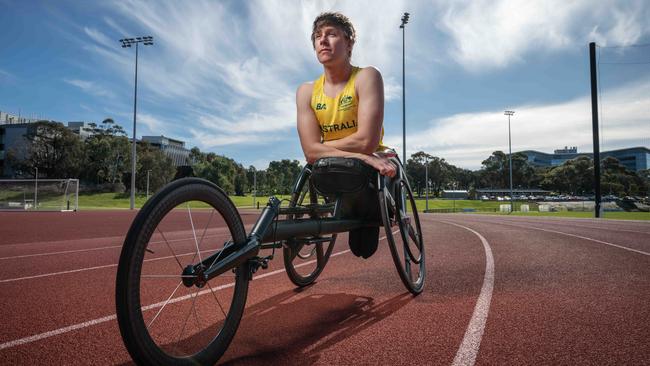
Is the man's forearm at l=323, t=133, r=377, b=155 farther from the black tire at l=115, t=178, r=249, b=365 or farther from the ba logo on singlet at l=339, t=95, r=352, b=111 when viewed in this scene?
the black tire at l=115, t=178, r=249, b=365

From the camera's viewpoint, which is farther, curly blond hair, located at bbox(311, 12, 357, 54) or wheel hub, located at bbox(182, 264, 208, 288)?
curly blond hair, located at bbox(311, 12, 357, 54)

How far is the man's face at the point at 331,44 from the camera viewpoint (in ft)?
9.77

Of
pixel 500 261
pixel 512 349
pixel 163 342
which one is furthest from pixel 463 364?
pixel 500 261

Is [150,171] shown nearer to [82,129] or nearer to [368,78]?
[82,129]

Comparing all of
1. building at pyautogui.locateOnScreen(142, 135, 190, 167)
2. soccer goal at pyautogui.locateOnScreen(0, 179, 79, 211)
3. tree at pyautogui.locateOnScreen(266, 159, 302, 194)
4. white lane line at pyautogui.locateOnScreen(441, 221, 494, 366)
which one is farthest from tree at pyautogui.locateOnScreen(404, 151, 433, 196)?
white lane line at pyautogui.locateOnScreen(441, 221, 494, 366)

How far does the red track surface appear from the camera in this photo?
2287 millimetres

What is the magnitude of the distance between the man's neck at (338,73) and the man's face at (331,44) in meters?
0.06

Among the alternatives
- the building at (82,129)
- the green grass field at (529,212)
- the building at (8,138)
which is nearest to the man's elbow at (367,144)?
the green grass field at (529,212)

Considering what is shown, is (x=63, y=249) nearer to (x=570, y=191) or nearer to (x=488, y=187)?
(x=570, y=191)

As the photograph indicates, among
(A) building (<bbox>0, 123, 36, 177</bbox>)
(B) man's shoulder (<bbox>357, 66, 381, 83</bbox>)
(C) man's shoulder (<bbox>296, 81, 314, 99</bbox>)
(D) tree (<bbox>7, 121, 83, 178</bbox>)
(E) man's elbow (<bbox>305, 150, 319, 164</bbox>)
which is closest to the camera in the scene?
(B) man's shoulder (<bbox>357, 66, 381, 83</bbox>)

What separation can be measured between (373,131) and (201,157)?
10651 centimetres

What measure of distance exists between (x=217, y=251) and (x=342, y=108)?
5.09 ft

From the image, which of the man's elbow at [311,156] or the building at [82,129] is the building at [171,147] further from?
the man's elbow at [311,156]

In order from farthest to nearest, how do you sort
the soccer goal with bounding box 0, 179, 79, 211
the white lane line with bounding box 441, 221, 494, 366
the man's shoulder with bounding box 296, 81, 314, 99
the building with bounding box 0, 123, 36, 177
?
1. the building with bounding box 0, 123, 36, 177
2. the soccer goal with bounding box 0, 179, 79, 211
3. the man's shoulder with bounding box 296, 81, 314, 99
4. the white lane line with bounding box 441, 221, 494, 366
